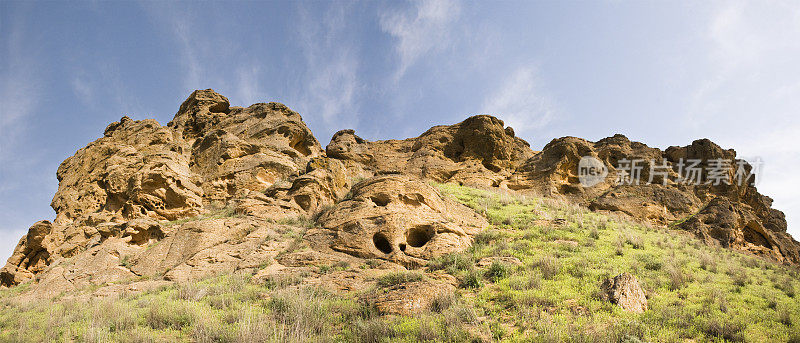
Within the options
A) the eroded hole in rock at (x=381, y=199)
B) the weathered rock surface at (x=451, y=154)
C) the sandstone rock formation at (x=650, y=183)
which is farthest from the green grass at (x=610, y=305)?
the weathered rock surface at (x=451, y=154)

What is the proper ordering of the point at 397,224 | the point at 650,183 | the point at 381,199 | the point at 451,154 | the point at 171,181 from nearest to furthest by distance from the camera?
the point at 397,224 → the point at 381,199 → the point at 171,181 → the point at 650,183 → the point at 451,154

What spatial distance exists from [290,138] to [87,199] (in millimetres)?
12196

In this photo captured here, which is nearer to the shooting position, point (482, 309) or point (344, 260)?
point (482, 309)

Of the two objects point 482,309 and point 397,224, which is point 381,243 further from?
point 482,309

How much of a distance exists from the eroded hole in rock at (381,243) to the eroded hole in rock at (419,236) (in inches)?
30.1

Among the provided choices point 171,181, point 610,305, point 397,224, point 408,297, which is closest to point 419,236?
point 397,224

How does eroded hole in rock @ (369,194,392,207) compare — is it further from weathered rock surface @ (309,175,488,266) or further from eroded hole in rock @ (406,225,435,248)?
eroded hole in rock @ (406,225,435,248)

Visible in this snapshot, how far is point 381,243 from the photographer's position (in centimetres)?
1194

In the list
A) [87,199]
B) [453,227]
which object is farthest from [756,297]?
[87,199]

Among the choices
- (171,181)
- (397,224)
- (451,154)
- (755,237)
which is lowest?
(397,224)

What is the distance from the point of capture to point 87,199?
814 inches

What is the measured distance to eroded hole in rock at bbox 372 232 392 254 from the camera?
11.6m

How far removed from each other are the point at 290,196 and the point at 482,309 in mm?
11315

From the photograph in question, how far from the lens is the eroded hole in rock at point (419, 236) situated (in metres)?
12.1
